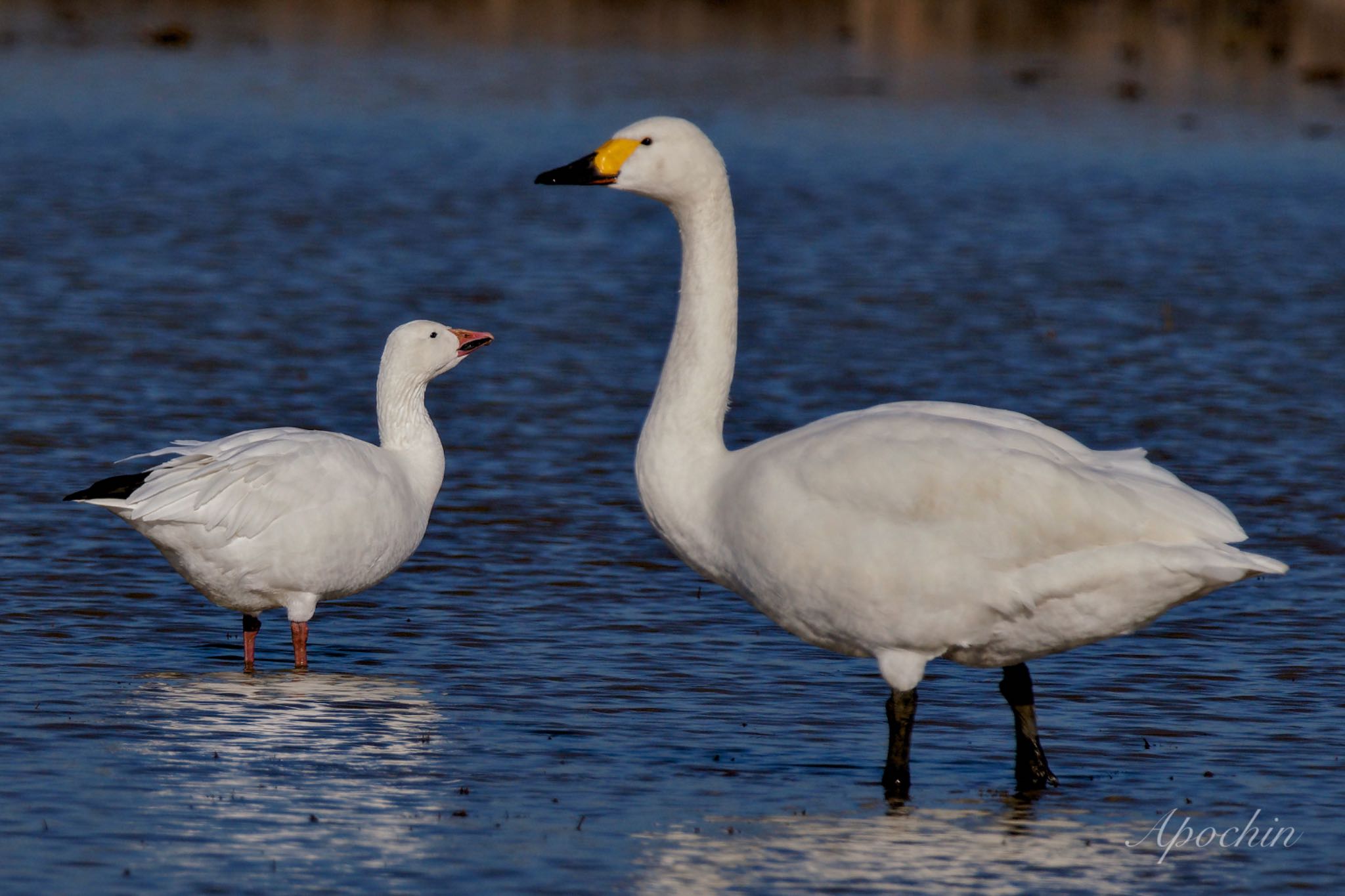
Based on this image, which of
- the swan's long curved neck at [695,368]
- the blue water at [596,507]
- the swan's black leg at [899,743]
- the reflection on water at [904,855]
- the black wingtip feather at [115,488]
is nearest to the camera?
the reflection on water at [904,855]

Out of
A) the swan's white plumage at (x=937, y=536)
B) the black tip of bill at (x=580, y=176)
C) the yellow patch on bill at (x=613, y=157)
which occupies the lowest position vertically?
the swan's white plumage at (x=937, y=536)

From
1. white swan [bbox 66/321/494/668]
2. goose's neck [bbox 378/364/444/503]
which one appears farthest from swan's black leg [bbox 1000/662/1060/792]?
goose's neck [bbox 378/364/444/503]

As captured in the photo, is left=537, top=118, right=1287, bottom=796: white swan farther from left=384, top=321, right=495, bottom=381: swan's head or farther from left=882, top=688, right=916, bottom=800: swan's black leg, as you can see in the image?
left=384, top=321, right=495, bottom=381: swan's head

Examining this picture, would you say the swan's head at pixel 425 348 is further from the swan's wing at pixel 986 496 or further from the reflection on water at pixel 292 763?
the swan's wing at pixel 986 496

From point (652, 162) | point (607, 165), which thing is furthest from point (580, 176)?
point (652, 162)

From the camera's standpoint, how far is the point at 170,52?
4200cm

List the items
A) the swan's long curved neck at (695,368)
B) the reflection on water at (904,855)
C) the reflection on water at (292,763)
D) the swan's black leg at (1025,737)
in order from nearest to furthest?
the reflection on water at (904,855), the reflection on water at (292,763), the swan's long curved neck at (695,368), the swan's black leg at (1025,737)

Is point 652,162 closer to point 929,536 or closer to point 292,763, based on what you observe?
point 929,536

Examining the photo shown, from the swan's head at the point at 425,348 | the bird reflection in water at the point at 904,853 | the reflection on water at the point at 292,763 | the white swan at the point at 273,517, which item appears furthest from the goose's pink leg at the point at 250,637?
the bird reflection in water at the point at 904,853

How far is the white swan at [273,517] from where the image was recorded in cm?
960

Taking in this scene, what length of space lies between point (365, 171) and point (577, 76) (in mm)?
12510

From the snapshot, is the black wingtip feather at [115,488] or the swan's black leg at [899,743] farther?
the black wingtip feather at [115,488]
